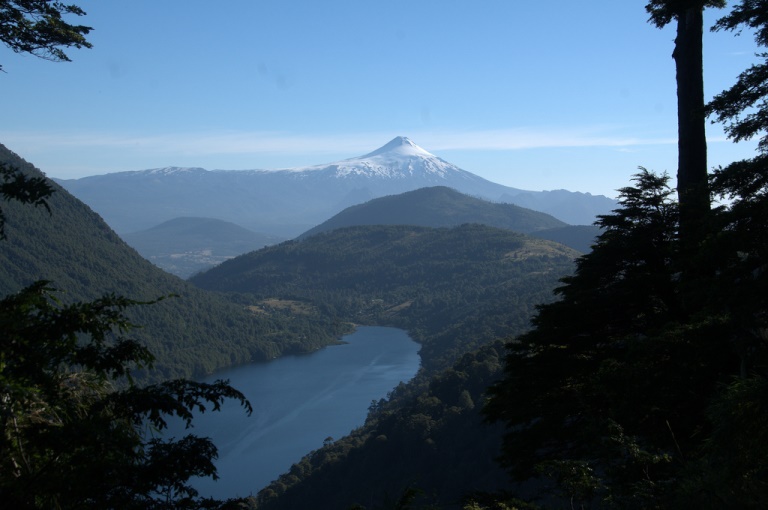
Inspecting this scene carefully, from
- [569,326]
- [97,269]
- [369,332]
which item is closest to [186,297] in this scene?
[97,269]

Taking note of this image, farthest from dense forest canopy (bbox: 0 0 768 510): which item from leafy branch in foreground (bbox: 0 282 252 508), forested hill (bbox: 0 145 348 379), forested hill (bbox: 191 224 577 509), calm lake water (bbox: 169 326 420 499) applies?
forested hill (bbox: 0 145 348 379)

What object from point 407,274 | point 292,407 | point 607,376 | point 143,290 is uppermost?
point 607,376

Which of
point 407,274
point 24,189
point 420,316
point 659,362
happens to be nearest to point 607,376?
point 659,362

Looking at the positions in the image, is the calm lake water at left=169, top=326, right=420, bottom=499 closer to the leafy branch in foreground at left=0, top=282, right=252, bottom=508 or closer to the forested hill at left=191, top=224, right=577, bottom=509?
the forested hill at left=191, top=224, right=577, bottom=509

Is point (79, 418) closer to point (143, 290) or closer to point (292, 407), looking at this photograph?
point (292, 407)

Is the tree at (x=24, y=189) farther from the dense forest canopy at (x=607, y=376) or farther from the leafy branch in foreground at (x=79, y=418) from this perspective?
the leafy branch in foreground at (x=79, y=418)

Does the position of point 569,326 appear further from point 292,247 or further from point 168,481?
point 292,247

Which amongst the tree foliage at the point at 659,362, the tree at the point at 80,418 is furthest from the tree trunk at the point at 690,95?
the tree at the point at 80,418
